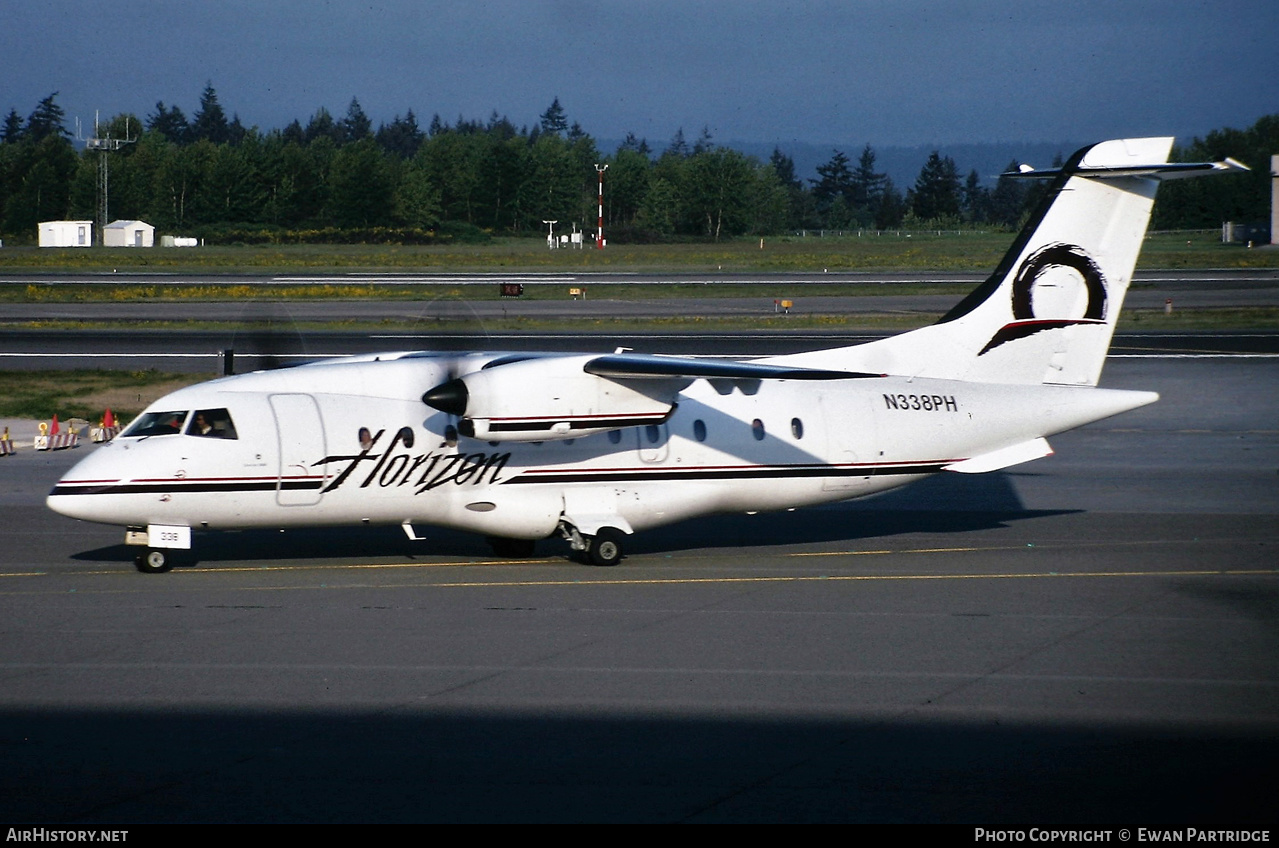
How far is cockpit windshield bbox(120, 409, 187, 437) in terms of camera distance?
54.9ft

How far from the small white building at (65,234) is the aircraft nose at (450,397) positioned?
98188mm

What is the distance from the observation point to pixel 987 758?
9836mm

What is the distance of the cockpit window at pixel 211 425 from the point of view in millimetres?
16734

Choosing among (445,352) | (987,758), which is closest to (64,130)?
(445,352)

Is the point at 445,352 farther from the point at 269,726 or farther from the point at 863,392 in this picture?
the point at 269,726

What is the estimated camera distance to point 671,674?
12.3 meters

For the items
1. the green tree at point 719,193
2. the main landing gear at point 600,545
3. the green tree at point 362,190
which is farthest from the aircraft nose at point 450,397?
the green tree at point 719,193

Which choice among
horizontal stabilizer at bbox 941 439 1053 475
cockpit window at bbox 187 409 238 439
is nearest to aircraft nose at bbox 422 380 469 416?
cockpit window at bbox 187 409 238 439

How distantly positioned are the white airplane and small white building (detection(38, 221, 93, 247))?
95.5 m

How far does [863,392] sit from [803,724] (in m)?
8.91

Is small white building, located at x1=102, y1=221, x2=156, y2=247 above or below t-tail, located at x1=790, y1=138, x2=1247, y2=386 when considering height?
above

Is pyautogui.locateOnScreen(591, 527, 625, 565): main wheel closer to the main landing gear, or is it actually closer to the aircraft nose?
the main landing gear

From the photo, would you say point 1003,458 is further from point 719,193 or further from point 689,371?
point 719,193

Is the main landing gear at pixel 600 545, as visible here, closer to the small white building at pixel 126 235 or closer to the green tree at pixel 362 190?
the small white building at pixel 126 235
